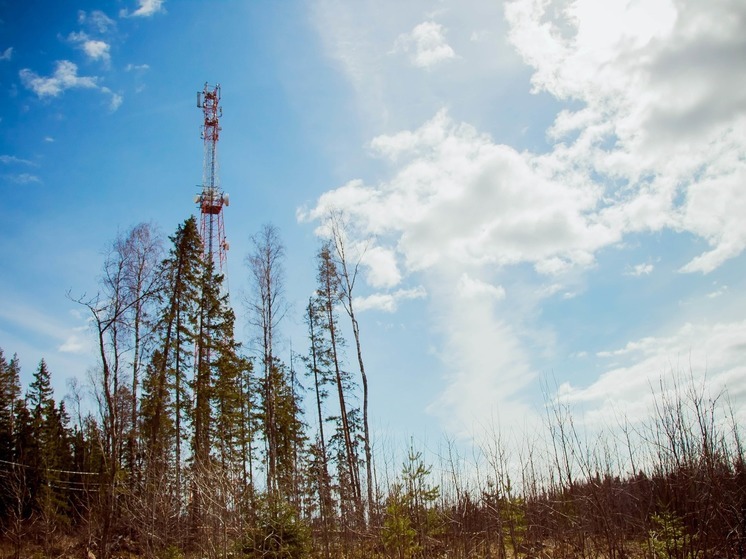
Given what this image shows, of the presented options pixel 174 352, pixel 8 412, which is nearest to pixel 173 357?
pixel 174 352

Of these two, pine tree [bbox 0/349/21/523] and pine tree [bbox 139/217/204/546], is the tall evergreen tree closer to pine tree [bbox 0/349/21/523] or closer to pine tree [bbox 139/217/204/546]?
pine tree [bbox 139/217/204/546]

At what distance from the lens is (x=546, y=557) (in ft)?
37.9

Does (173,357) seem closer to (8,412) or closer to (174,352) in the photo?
(174,352)

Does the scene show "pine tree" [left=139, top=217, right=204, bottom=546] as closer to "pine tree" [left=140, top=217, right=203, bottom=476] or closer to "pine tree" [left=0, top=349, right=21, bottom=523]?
"pine tree" [left=140, top=217, right=203, bottom=476]

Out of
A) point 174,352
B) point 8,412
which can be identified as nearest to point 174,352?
point 174,352

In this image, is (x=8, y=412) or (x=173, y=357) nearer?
(x=173, y=357)

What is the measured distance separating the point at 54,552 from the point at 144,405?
5.68 meters

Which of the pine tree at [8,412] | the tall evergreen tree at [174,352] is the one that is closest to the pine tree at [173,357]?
the tall evergreen tree at [174,352]

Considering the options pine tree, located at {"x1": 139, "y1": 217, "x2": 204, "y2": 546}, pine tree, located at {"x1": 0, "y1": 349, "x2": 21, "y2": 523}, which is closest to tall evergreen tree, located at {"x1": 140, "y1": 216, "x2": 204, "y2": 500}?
pine tree, located at {"x1": 139, "y1": 217, "x2": 204, "y2": 546}

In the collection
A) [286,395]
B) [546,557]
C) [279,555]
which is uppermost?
[286,395]

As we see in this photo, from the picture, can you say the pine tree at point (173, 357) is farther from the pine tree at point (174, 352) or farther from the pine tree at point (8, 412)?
the pine tree at point (8, 412)

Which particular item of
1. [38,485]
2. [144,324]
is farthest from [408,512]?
[38,485]

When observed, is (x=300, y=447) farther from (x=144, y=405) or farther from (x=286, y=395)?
(x=144, y=405)

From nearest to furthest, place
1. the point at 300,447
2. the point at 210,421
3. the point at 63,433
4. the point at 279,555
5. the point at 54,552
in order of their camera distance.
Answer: the point at 279,555, the point at 54,552, the point at 210,421, the point at 300,447, the point at 63,433
